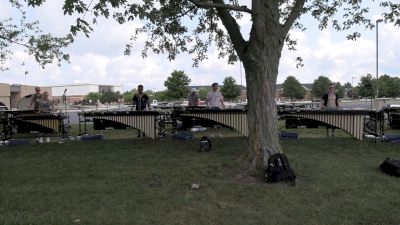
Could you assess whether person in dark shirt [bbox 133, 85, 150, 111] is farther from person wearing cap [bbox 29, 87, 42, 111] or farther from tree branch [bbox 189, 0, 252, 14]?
tree branch [bbox 189, 0, 252, 14]

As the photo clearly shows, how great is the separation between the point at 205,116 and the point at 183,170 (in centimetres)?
485

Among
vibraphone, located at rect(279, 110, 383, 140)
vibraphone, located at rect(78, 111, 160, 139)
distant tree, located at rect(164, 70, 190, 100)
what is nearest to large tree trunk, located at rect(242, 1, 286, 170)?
vibraphone, located at rect(279, 110, 383, 140)

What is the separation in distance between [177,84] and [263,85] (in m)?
44.8

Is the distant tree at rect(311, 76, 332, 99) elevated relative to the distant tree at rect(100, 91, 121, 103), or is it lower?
elevated

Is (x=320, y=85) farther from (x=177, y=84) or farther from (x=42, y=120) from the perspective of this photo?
(x=42, y=120)

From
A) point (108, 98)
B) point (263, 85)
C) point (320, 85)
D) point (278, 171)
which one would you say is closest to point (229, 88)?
point (320, 85)

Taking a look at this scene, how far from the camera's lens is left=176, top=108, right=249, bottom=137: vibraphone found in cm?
1243

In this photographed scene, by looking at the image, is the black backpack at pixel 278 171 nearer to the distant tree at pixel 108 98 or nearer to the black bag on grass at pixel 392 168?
the black bag on grass at pixel 392 168

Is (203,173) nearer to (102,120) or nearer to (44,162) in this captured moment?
(44,162)

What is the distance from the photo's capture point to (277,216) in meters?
5.59

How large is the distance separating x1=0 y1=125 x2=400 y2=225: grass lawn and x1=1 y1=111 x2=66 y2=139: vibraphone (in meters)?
2.69

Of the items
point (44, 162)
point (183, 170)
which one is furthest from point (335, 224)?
point (44, 162)

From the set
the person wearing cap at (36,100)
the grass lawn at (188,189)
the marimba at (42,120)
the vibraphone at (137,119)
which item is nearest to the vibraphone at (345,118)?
the grass lawn at (188,189)

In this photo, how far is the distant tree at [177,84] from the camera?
2053 inches
